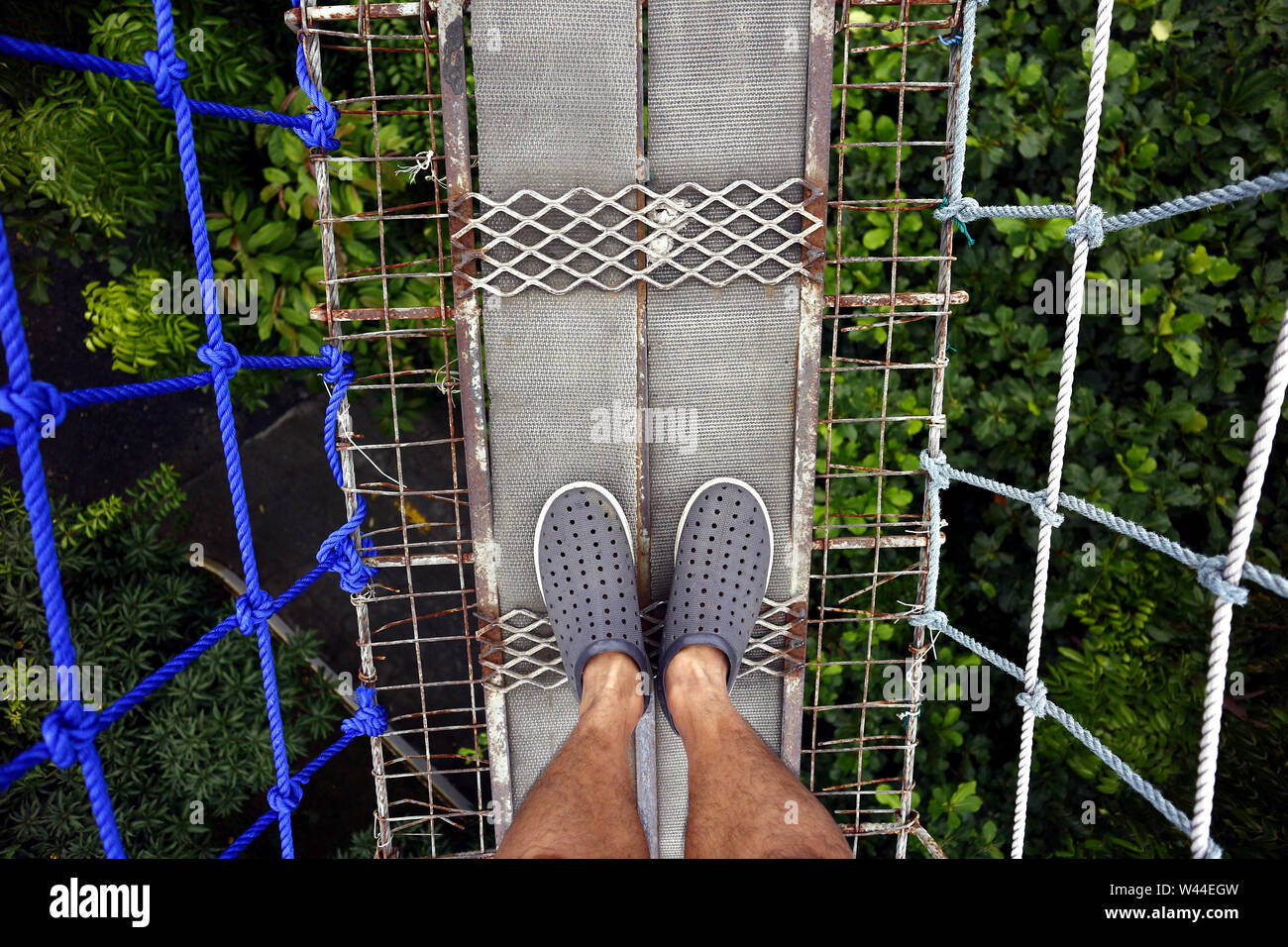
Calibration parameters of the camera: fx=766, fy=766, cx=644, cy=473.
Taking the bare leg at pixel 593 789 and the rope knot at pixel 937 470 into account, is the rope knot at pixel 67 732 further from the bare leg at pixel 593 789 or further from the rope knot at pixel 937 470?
the rope knot at pixel 937 470

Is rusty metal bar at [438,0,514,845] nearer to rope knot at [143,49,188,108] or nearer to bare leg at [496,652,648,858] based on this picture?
bare leg at [496,652,648,858]

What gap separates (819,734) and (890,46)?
65.3 inches

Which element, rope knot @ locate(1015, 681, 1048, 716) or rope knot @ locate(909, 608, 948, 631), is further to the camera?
rope knot @ locate(909, 608, 948, 631)

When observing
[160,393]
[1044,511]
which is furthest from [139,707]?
[1044,511]

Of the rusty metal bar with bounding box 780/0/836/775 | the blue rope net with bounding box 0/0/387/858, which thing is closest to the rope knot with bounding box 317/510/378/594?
the blue rope net with bounding box 0/0/387/858

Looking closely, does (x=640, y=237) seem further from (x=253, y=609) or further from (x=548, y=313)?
(x=253, y=609)

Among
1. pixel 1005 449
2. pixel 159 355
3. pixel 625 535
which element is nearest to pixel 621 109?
pixel 625 535

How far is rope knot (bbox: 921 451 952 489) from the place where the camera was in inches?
64.2

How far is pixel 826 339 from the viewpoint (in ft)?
7.13

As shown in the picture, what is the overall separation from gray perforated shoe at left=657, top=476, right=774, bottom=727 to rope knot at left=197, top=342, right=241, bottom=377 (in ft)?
2.88

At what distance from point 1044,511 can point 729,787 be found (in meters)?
0.72
